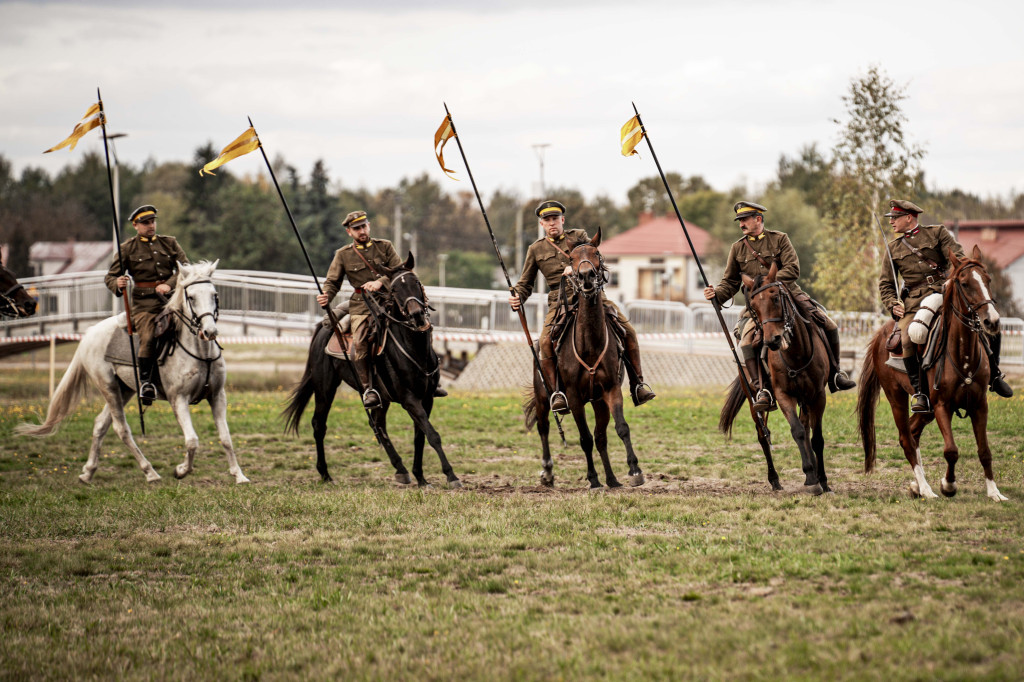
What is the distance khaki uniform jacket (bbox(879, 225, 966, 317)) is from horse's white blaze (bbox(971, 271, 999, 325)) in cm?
100

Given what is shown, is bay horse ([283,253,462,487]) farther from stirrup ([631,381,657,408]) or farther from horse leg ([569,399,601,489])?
stirrup ([631,381,657,408])

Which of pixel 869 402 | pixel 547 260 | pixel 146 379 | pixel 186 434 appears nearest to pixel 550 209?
pixel 547 260

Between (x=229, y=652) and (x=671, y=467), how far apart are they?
782 cm

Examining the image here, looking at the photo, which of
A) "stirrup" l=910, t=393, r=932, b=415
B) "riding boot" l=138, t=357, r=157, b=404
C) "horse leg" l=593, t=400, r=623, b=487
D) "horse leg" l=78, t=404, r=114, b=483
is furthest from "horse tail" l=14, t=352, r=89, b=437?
"stirrup" l=910, t=393, r=932, b=415

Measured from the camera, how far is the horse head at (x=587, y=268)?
10242 millimetres

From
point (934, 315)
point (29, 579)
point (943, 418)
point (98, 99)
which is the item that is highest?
point (98, 99)

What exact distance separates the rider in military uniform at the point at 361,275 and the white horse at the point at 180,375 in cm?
147

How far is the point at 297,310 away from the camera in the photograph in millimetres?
35625

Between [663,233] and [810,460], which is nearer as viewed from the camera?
[810,460]

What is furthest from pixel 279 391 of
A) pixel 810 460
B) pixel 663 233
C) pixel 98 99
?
pixel 663 233

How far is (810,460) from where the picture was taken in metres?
10.4

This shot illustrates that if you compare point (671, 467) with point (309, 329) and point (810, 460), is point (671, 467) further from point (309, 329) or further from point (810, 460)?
point (309, 329)

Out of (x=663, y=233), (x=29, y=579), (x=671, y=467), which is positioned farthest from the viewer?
(x=663, y=233)

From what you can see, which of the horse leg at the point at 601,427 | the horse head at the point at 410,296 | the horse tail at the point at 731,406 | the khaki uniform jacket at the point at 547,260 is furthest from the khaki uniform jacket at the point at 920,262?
the horse head at the point at 410,296
